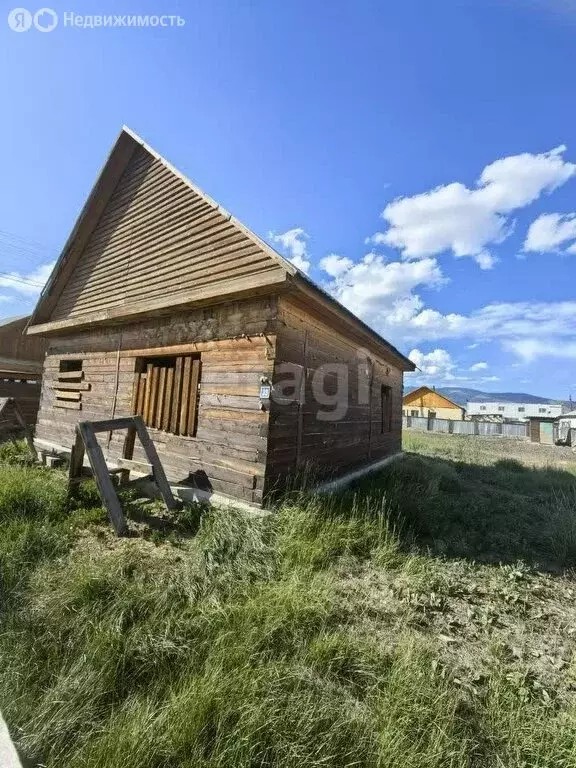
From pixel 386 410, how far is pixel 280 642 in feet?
30.3

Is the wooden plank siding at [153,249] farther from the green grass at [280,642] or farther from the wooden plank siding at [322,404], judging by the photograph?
the green grass at [280,642]

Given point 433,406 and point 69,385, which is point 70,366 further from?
point 433,406

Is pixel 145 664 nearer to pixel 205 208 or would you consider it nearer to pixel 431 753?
pixel 431 753

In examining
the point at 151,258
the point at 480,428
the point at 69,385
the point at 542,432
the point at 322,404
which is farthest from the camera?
the point at 480,428

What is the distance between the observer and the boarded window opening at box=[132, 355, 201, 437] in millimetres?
6500

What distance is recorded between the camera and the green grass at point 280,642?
216 centimetres

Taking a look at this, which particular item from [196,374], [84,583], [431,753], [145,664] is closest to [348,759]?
[431,753]

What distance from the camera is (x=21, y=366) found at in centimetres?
1678

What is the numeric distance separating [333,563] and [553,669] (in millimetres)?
2164

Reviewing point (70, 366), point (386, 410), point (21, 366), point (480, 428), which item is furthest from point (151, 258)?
point (480, 428)

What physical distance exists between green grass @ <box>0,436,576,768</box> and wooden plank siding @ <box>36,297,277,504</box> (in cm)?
95

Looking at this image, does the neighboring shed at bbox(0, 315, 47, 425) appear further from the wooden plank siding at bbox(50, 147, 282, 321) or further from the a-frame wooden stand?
the a-frame wooden stand

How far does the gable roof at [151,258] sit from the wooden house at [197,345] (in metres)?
0.03

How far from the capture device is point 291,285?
5129 millimetres
